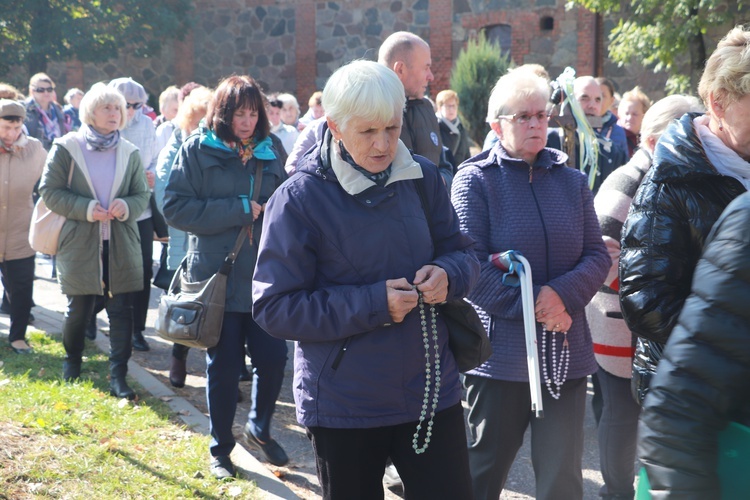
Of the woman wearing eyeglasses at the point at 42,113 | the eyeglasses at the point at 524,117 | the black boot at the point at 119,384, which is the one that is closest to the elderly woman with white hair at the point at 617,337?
the eyeglasses at the point at 524,117

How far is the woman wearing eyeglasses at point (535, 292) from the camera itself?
377 centimetres

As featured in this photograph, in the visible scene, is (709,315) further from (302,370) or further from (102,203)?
(102,203)

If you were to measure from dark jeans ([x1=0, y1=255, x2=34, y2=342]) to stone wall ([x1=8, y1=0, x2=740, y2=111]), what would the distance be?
14637mm

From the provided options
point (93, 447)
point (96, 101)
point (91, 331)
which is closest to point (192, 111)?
point (96, 101)

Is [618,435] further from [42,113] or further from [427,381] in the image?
[42,113]

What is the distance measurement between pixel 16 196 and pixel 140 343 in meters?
1.63

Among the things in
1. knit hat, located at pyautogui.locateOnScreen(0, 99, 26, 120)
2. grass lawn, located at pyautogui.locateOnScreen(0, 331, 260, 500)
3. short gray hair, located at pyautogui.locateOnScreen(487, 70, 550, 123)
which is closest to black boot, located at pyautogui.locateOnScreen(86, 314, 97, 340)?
grass lawn, located at pyautogui.locateOnScreen(0, 331, 260, 500)

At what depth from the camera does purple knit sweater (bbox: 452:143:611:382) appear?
12.5ft

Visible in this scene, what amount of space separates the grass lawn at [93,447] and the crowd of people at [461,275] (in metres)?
0.22

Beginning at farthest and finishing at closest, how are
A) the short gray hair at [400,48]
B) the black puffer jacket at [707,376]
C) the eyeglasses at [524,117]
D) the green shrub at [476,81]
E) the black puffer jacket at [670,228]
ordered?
the green shrub at [476,81] → the short gray hair at [400,48] → the eyeglasses at [524,117] → the black puffer jacket at [670,228] → the black puffer jacket at [707,376]

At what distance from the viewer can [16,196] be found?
7625 mm

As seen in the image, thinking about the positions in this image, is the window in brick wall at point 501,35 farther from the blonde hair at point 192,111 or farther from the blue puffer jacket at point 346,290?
the blue puffer jacket at point 346,290

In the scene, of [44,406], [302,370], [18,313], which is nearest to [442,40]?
[18,313]

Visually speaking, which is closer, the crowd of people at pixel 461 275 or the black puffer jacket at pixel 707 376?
the black puffer jacket at pixel 707 376
